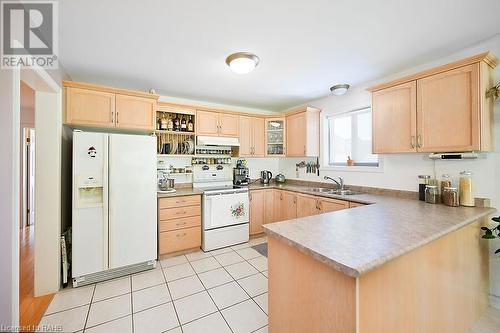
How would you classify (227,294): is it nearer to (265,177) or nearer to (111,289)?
(111,289)

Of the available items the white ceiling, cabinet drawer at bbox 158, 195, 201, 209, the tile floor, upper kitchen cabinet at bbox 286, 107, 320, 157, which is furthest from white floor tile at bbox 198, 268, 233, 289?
the white ceiling

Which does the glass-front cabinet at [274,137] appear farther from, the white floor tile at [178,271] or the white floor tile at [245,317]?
the white floor tile at [245,317]

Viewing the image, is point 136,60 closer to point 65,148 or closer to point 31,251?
point 65,148

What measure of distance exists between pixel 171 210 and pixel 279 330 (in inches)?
82.8

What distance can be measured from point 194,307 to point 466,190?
2759 millimetres

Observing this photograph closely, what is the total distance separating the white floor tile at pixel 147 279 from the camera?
233 cm

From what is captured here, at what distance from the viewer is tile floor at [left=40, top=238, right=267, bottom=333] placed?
5.75 ft

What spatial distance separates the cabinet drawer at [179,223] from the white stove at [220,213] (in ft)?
0.35

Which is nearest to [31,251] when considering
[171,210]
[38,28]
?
[171,210]

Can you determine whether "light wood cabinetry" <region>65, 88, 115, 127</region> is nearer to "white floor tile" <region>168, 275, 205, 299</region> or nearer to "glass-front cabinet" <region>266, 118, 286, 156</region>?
"white floor tile" <region>168, 275, 205, 299</region>

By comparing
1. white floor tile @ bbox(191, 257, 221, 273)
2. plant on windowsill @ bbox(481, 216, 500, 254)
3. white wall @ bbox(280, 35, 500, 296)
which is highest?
white wall @ bbox(280, 35, 500, 296)

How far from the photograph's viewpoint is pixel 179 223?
3.04 meters

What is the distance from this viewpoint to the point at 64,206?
2.50m

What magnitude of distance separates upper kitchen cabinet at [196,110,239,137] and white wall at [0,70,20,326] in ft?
7.40
